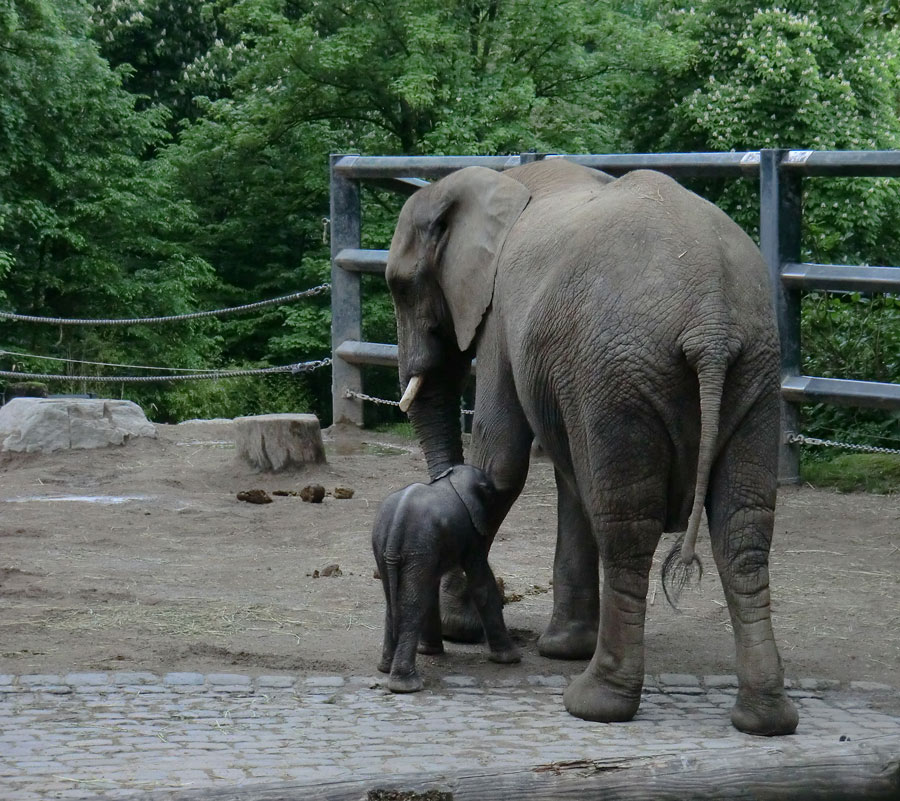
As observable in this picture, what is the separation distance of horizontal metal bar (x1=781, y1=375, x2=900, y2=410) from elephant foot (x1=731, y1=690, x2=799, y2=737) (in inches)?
162

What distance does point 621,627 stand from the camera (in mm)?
4273

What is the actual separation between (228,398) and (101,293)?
2.45 meters

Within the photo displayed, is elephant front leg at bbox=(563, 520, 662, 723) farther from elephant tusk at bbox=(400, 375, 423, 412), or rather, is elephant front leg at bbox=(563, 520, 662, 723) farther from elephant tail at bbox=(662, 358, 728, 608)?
elephant tusk at bbox=(400, 375, 423, 412)

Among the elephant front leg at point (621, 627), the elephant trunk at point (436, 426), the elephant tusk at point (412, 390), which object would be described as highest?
the elephant tusk at point (412, 390)

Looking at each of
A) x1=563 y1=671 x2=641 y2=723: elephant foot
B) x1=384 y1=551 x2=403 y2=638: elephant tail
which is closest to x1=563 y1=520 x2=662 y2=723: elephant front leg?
x1=563 y1=671 x2=641 y2=723: elephant foot

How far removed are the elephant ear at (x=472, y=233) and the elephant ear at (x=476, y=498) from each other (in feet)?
1.83

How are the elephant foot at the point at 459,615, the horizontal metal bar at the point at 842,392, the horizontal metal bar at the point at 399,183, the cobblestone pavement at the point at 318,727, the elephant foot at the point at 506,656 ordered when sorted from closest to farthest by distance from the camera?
the cobblestone pavement at the point at 318,727 < the elephant foot at the point at 506,656 < the elephant foot at the point at 459,615 < the horizontal metal bar at the point at 842,392 < the horizontal metal bar at the point at 399,183

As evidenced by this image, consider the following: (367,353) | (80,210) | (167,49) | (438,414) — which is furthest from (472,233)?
(167,49)

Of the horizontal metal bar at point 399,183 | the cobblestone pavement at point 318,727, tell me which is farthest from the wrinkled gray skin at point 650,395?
the horizontal metal bar at point 399,183

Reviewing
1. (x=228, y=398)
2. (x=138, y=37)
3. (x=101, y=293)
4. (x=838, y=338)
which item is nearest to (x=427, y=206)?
(x=838, y=338)

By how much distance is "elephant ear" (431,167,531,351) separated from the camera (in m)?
5.05

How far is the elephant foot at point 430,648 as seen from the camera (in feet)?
16.5

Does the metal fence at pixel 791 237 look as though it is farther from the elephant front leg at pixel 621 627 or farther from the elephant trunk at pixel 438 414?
the elephant front leg at pixel 621 627

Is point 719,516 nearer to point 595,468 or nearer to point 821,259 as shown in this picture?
point 595,468
